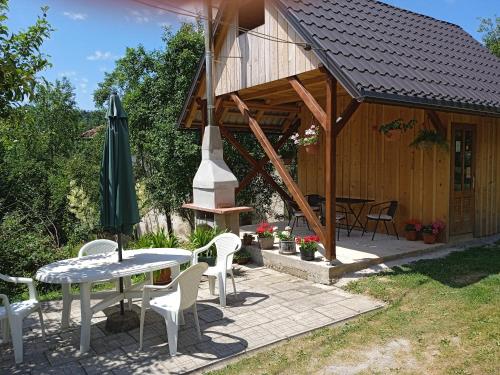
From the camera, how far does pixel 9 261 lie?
7629 millimetres

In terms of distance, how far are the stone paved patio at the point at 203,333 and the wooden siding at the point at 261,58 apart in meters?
3.54

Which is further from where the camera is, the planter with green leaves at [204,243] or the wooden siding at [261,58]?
the wooden siding at [261,58]

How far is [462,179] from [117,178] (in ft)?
22.1

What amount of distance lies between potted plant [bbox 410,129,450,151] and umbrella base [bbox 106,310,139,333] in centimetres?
576

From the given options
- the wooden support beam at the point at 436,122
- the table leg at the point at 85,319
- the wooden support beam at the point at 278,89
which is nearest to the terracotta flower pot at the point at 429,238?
the wooden support beam at the point at 436,122

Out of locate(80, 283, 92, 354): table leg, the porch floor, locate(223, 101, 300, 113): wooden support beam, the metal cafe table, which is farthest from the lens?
locate(223, 101, 300, 113): wooden support beam

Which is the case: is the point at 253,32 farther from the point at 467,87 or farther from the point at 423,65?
the point at 467,87

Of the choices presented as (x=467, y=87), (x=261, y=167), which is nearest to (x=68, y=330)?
(x=261, y=167)

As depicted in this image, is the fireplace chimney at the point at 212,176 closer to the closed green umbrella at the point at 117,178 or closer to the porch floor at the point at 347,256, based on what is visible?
the porch floor at the point at 347,256

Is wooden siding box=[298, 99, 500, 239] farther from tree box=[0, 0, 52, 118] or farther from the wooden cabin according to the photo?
tree box=[0, 0, 52, 118]

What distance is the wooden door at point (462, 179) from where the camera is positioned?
8.07m

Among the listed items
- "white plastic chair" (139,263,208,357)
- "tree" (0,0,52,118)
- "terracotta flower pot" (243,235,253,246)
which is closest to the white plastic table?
"white plastic chair" (139,263,208,357)

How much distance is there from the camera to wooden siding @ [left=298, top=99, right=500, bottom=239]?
26.3ft

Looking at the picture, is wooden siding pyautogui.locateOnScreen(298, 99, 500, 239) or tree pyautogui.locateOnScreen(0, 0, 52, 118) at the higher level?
tree pyautogui.locateOnScreen(0, 0, 52, 118)
